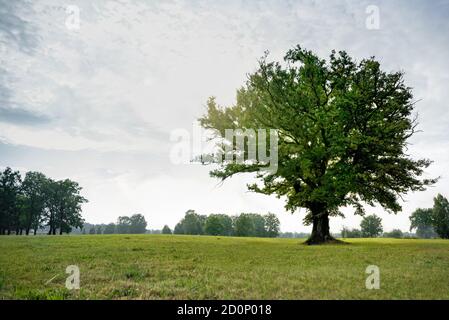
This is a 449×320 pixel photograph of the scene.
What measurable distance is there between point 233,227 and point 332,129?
124 meters

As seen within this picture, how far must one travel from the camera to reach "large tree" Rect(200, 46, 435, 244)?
86.8 ft

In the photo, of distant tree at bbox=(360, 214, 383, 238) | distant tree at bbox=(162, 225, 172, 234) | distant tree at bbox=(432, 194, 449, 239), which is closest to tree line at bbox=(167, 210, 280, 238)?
distant tree at bbox=(162, 225, 172, 234)

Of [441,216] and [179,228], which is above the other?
[441,216]

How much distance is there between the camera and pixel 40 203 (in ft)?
316

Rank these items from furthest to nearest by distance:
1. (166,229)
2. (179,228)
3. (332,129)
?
(166,229)
(179,228)
(332,129)

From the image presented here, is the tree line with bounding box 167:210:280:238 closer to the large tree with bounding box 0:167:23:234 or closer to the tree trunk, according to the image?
the large tree with bounding box 0:167:23:234

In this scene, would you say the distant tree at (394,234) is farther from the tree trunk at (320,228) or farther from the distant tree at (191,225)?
the tree trunk at (320,228)

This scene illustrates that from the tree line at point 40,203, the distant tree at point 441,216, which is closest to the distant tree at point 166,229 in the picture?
the tree line at point 40,203

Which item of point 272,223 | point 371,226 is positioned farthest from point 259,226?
point 371,226

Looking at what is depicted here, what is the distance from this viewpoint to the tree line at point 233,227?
116m

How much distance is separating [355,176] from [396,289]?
1938 centimetres

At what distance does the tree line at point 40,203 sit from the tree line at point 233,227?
149 feet

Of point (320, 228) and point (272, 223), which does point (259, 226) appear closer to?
point (272, 223)
